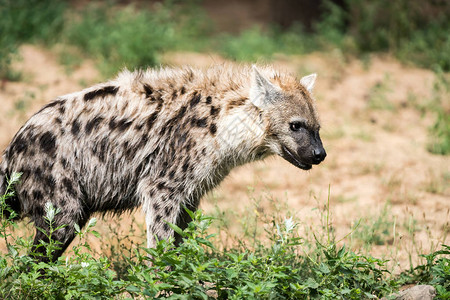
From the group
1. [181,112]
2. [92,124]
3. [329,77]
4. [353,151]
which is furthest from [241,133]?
[329,77]

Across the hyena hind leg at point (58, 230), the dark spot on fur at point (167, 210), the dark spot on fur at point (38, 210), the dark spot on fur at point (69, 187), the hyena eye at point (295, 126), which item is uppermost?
the hyena eye at point (295, 126)

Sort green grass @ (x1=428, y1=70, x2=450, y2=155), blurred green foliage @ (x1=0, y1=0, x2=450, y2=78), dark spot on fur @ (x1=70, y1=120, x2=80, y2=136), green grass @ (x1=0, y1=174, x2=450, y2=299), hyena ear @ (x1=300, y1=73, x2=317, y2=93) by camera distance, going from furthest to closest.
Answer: blurred green foliage @ (x1=0, y1=0, x2=450, y2=78) < green grass @ (x1=428, y1=70, x2=450, y2=155) < hyena ear @ (x1=300, y1=73, x2=317, y2=93) < dark spot on fur @ (x1=70, y1=120, x2=80, y2=136) < green grass @ (x1=0, y1=174, x2=450, y2=299)

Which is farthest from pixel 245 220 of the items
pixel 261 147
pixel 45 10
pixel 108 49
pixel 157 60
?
pixel 45 10

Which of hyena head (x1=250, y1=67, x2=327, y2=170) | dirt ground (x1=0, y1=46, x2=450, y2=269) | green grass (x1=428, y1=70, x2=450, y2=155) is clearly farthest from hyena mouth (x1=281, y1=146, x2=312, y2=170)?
green grass (x1=428, y1=70, x2=450, y2=155)

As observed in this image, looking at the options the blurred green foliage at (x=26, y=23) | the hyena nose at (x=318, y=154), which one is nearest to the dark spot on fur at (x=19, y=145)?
the hyena nose at (x=318, y=154)

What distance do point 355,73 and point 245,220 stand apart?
4.22 meters

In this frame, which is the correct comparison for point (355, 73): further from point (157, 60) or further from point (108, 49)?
point (108, 49)

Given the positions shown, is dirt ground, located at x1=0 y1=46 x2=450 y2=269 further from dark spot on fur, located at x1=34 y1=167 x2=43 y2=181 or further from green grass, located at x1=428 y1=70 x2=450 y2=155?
dark spot on fur, located at x1=34 y1=167 x2=43 y2=181

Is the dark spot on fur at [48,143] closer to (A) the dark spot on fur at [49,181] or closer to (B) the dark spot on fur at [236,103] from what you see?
(A) the dark spot on fur at [49,181]

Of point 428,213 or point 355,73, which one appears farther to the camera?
point 355,73

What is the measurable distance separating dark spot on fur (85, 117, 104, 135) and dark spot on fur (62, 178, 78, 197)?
34 cm

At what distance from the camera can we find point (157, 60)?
709 centimetres

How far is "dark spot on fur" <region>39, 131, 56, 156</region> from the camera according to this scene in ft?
A: 12.0

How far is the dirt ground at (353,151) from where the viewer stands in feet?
16.5
